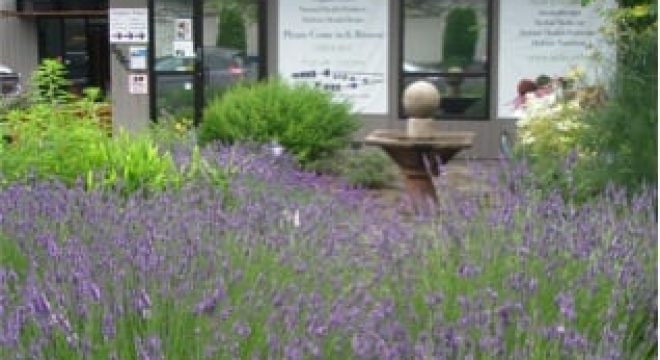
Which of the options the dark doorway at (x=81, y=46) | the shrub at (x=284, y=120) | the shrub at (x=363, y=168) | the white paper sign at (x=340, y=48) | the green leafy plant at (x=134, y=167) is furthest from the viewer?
the dark doorway at (x=81, y=46)

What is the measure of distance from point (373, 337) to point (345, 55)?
438 inches

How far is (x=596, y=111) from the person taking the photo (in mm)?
7270

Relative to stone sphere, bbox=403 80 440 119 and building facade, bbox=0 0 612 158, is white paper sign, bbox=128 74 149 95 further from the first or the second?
stone sphere, bbox=403 80 440 119

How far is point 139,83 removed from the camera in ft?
46.2

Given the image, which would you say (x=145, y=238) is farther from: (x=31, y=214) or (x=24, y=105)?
(x=24, y=105)

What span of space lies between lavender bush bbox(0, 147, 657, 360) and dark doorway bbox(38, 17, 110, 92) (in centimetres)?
1607

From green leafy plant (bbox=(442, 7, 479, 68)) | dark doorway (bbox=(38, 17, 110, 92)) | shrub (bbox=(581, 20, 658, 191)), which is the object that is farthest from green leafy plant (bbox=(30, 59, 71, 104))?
dark doorway (bbox=(38, 17, 110, 92))

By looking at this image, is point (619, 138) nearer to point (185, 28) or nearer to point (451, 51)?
point (451, 51)

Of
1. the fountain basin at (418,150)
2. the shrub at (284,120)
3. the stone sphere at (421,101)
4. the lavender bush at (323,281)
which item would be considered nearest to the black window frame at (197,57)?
the shrub at (284,120)

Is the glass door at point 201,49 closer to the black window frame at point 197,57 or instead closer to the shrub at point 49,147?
the black window frame at point 197,57

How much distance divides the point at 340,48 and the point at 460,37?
4.71 feet

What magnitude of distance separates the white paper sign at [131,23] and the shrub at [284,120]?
119 inches

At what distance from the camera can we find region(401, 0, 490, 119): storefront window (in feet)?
44.3

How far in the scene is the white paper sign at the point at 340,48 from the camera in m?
13.7
